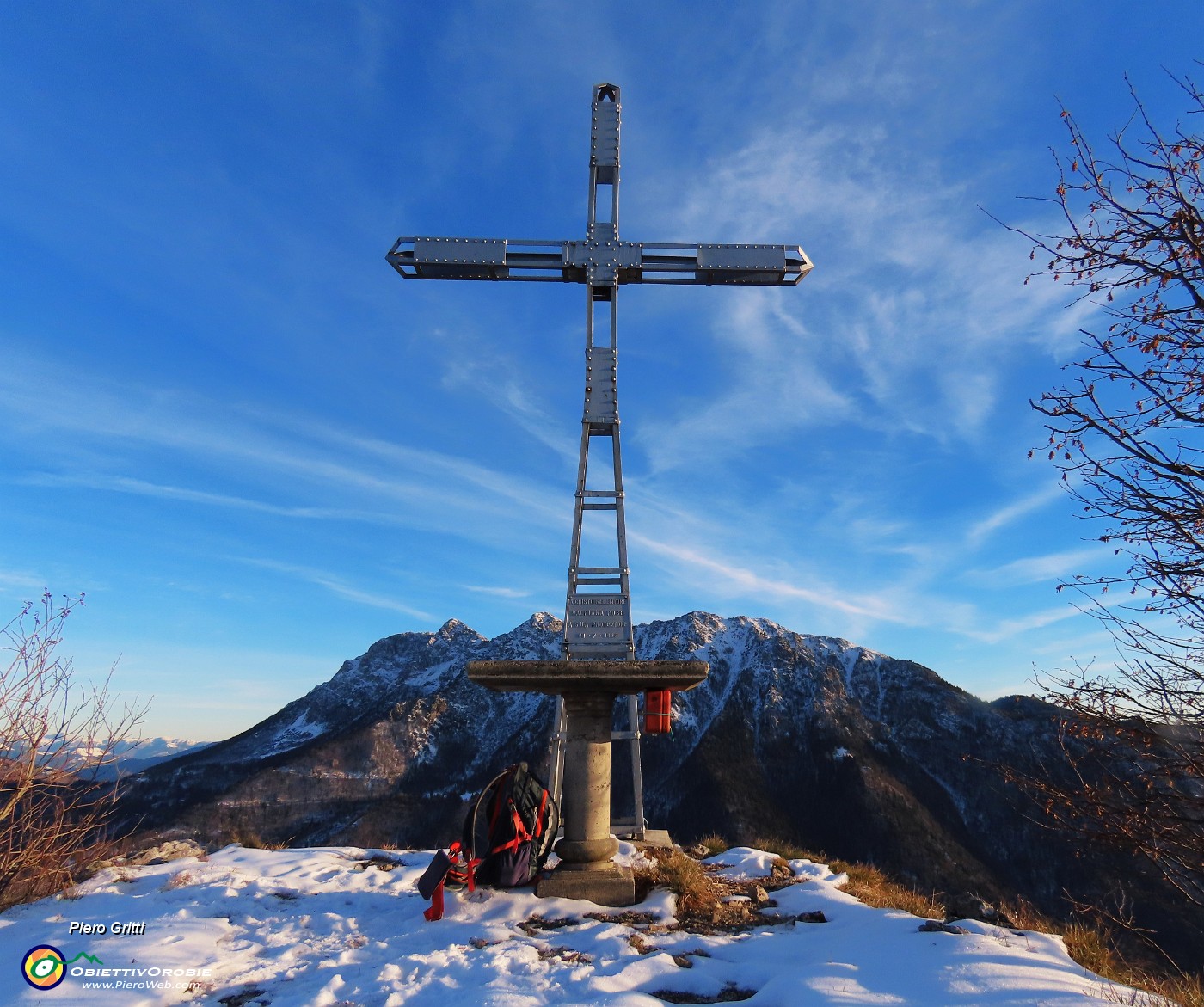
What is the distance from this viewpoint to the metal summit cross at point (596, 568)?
30.1ft

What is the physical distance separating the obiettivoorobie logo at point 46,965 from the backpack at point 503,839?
3.47m

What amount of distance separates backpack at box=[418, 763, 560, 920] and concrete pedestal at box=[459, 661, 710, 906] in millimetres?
355

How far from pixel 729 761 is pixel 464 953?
74.9m

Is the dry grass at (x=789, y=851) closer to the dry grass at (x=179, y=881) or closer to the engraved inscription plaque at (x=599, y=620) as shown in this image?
the engraved inscription plaque at (x=599, y=620)

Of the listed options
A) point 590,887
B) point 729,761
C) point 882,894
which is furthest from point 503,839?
point 729,761

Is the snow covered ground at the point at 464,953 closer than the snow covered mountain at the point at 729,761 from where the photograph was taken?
Yes

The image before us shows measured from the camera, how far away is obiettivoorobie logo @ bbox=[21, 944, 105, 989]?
547 cm

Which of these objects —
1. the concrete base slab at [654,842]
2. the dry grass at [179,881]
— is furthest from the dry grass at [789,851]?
the dry grass at [179,881]

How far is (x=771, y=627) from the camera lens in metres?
95.2

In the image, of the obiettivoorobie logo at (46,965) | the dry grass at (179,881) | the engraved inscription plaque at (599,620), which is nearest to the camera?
the obiettivoorobie logo at (46,965)

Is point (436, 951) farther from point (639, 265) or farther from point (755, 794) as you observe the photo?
point (755, 794)

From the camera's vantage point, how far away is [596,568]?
35.7 ft

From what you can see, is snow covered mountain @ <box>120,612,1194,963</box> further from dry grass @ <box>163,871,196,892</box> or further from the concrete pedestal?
dry grass @ <box>163,871,196,892</box>

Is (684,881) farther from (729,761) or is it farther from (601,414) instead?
(729,761)
